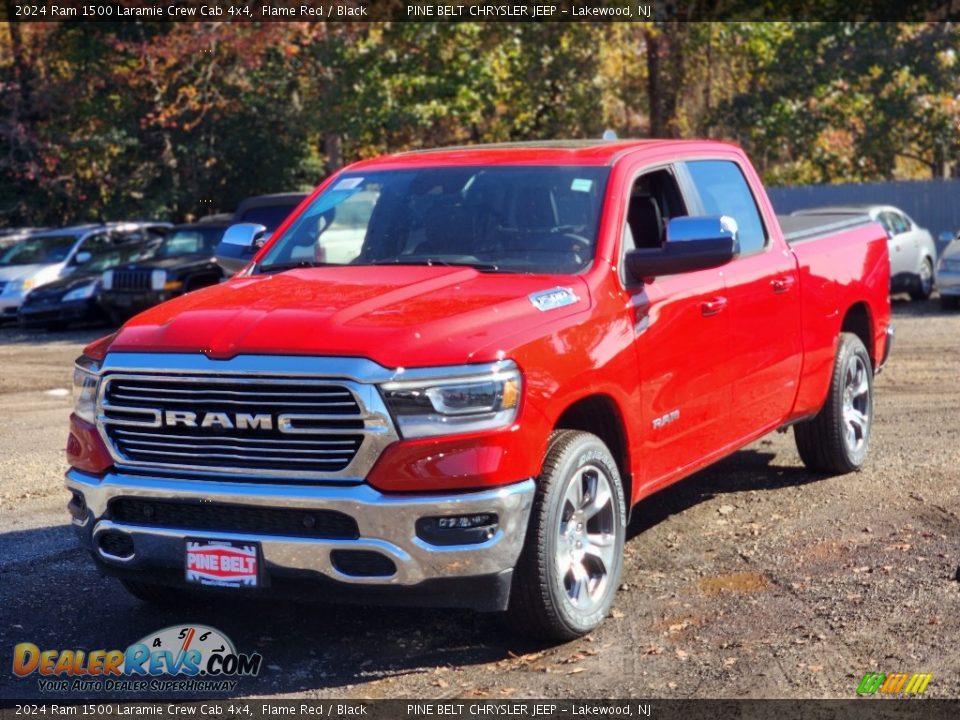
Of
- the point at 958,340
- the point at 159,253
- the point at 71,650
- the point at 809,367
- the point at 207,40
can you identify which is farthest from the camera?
the point at 207,40

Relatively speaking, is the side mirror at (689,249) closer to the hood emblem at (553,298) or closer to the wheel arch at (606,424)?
the hood emblem at (553,298)

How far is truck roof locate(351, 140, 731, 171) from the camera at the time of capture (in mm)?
6387

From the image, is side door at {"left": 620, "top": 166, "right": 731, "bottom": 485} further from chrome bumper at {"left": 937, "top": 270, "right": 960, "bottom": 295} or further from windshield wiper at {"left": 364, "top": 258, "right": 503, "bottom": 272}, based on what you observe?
chrome bumper at {"left": 937, "top": 270, "right": 960, "bottom": 295}

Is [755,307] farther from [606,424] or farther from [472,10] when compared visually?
[472,10]

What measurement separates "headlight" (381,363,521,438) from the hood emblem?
0.50m

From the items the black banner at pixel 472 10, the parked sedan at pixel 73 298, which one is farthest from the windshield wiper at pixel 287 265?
the black banner at pixel 472 10

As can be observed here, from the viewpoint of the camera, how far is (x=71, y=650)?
5.38 meters

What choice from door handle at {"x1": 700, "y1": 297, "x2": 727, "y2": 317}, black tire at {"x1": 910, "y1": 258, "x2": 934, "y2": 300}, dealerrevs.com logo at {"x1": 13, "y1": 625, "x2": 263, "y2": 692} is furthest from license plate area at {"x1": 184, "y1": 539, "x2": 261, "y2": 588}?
black tire at {"x1": 910, "y1": 258, "x2": 934, "y2": 300}

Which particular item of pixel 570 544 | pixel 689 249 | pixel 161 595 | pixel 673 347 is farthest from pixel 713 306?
pixel 161 595

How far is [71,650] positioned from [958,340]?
12.6 metres

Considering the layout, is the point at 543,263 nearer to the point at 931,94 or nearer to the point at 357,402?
the point at 357,402

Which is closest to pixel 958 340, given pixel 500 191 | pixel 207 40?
pixel 500 191

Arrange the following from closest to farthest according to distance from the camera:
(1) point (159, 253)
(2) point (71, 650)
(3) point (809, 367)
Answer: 1. (2) point (71, 650)
2. (3) point (809, 367)
3. (1) point (159, 253)

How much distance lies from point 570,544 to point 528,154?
2128mm
